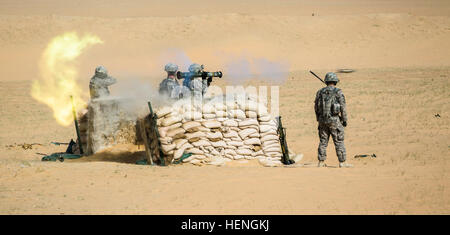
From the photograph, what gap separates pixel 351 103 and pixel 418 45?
711 inches

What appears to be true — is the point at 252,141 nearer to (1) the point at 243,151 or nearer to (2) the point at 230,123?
(1) the point at 243,151

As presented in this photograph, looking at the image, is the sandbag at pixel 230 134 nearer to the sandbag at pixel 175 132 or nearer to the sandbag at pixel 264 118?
the sandbag at pixel 264 118

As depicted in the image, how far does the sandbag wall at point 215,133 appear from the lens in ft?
33.7

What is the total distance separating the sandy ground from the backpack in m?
0.89

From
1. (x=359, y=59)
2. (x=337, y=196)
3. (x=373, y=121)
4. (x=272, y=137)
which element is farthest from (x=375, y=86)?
(x=337, y=196)

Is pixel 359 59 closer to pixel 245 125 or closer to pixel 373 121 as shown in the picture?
pixel 373 121

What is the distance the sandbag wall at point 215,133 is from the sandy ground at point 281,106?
13.3 inches

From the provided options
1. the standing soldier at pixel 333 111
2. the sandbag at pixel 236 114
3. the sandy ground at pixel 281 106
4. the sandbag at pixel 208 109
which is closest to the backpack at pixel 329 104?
the standing soldier at pixel 333 111

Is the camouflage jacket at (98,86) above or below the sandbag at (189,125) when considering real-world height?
above

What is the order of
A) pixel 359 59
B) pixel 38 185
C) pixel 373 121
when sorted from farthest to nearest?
pixel 359 59 < pixel 373 121 < pixel 38 185

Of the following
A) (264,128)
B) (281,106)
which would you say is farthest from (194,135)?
(281,106)

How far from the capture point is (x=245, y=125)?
A: 34.6 feet

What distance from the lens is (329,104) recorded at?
1007cm
